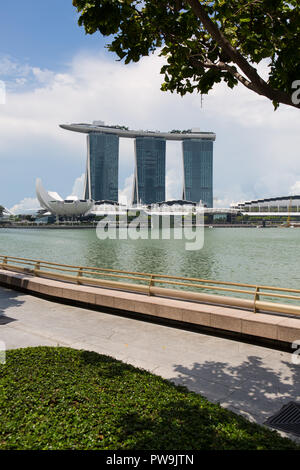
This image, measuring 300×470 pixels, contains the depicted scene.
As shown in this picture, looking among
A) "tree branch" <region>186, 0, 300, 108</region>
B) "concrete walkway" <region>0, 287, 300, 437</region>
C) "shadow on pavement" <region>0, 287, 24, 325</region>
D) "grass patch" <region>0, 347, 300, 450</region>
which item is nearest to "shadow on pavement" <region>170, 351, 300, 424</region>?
"concrete walkway" <region>0, 287, 300, 437</region>

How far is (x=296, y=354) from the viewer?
26.7 ft

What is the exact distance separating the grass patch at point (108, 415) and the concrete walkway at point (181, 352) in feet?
4.61

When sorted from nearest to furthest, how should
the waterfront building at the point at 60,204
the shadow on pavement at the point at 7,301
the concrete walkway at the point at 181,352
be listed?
1. the concrete walkway at the point at 181,352
2. the shadow on pavement at the point at 7,301
3. the waterfront building at the point at 60,204

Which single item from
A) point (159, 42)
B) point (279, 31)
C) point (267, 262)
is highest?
point (159, 42)

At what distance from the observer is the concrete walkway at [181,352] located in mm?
6402

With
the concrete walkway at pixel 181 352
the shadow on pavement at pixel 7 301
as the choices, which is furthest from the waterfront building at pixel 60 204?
the concrete walkway at pixel 181 352

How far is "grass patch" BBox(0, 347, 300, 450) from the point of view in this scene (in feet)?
12.7

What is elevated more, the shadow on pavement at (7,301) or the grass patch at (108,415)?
the grass patch at (108,415)

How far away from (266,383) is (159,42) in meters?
7.14

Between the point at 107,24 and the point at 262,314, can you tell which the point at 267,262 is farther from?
the point at 107,24

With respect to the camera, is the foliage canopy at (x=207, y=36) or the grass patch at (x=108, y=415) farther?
the foliage canopy at (x=207, y=36)

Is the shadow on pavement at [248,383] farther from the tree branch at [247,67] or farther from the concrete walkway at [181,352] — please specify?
the tree branch at [247,67]
